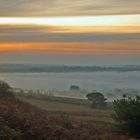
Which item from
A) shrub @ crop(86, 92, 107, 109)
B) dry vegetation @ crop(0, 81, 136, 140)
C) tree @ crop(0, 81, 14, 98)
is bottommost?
dry vegetation @ crop(0, 81, 136, 140)

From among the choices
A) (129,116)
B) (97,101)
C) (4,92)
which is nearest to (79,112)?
(4,92)

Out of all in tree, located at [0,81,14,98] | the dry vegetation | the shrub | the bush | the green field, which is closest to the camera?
the dry vegetation

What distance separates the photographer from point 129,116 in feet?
60.7

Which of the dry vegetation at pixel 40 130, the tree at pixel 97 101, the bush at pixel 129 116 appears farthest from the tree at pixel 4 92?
the tree at pixel 97 101

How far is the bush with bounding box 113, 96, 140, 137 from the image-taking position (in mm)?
18016

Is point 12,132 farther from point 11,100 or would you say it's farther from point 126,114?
point 11,100

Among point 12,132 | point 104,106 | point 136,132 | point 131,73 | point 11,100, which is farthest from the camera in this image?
point 131,73

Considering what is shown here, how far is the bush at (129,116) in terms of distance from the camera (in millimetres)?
18016

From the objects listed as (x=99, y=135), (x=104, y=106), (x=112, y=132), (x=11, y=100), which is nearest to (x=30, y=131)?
(x=99, y=135)

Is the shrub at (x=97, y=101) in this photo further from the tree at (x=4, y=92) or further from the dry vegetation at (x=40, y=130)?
the dry vegetation at (x=40, y=130)

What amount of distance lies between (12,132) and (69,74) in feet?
296

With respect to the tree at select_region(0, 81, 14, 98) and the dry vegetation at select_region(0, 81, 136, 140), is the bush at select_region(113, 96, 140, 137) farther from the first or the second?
the tree at select_region(0, 81, 14, 98)

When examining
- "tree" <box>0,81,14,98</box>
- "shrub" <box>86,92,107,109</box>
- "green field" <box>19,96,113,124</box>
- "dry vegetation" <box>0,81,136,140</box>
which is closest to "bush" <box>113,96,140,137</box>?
"dry vegetation" <box>0,81,136,140</box>

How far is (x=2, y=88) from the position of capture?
940 inches
